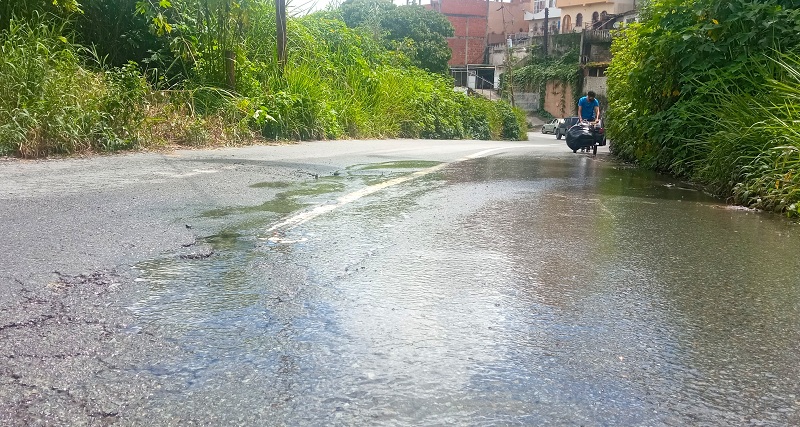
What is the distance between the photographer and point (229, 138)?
13.8 meters

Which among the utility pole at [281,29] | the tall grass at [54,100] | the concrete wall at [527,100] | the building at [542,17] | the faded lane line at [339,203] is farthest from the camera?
the building at [542,17]

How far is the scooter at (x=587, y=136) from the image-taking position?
1802 centimetres

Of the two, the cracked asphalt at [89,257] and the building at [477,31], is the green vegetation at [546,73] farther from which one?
the cracked asphalt at [89,257]

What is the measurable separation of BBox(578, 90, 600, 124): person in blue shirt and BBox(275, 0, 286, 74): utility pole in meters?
7.11

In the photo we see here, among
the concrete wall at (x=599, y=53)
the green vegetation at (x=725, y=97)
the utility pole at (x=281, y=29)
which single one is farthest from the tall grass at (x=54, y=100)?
the concrete wall at (x=599, y=53)

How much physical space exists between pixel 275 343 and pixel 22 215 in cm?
336

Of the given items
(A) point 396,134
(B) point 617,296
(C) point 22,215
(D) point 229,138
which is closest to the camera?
(B) point 617,296

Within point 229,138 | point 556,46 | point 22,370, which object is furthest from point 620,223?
point 556,46

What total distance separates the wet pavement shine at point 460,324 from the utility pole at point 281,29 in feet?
39.9

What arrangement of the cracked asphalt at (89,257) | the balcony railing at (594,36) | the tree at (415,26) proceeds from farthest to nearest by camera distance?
1. the balcony railing at (594,36)
2. the tree at (415,26)
3. the cracked asphalt at (89,257)

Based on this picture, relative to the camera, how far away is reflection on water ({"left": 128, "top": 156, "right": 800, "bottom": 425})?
247cm

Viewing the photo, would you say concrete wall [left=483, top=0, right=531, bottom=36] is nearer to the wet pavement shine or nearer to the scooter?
the scooter

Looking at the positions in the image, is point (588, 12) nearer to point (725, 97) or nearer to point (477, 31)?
point (477, 31)

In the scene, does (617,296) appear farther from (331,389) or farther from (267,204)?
(267,204)
